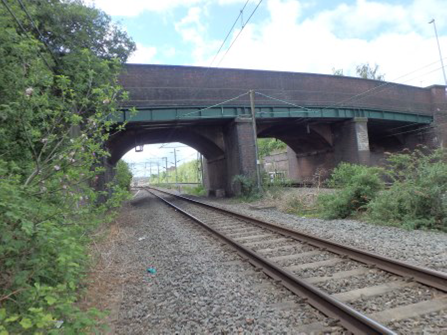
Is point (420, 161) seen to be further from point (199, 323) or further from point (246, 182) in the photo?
→ point (246, 182)

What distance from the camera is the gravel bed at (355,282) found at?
3578mm

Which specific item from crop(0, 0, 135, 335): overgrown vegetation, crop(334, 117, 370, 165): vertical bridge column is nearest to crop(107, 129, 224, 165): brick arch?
crop(334, 117, 370, 165): vertical bridge column

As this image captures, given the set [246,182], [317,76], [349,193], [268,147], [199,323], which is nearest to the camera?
[199,323]

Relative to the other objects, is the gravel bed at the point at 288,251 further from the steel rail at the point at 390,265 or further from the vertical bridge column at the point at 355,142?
the vertical bridge column at the point at 355,142

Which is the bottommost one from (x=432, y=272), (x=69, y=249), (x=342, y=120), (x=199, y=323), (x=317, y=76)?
(x=199, y=323)

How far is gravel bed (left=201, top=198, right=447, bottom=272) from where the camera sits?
4.49 metres

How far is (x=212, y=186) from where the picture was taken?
84.6 feet

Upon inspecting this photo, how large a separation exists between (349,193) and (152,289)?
24.5ft

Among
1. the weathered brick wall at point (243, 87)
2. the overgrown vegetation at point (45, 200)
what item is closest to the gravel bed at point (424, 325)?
the overgrown vegetation at point (45, 200)

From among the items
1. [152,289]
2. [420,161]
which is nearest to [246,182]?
[420,161]

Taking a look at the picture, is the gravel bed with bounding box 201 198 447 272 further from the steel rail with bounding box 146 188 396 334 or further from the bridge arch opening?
the bridge arch opening

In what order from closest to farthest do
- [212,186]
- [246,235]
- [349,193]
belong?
[246,235] < [349,193] < [212,186]

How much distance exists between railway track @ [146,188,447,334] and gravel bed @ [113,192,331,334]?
18 cm

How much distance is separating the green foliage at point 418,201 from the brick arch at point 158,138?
48.3 ft
